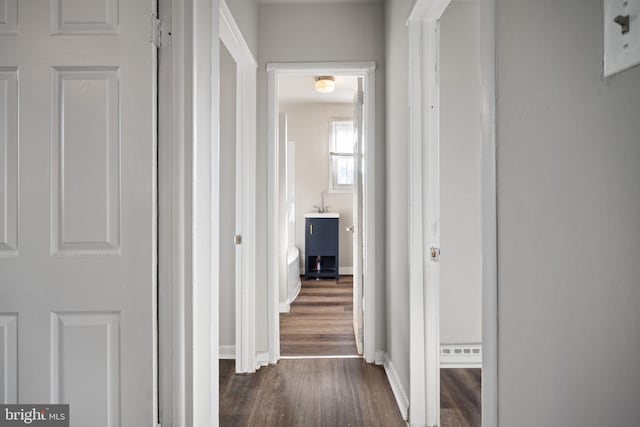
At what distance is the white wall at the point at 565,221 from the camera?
58 cm

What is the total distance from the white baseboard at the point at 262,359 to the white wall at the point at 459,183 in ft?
4.33

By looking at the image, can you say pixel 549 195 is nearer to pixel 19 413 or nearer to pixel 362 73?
pixel 19 413

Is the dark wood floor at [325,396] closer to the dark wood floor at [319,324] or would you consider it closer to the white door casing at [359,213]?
the dark wood floor at [319,324]

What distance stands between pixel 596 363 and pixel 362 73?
2.68m

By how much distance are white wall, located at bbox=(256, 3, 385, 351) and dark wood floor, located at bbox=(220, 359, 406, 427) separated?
Answer: 0.29m

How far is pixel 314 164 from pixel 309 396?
13.8 feet

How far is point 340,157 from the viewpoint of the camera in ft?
20.1

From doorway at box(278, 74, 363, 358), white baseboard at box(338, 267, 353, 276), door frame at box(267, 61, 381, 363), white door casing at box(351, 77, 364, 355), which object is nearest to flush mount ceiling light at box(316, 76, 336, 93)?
Answer: doorway at box(278, 74, 363, 358)

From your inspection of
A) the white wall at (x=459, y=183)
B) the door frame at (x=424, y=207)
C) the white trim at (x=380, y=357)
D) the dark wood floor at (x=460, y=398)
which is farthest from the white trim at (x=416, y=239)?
the white wall at (x=459, y=183)

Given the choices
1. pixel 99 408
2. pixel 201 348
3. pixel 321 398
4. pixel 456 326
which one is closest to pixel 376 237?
pixel 456 326

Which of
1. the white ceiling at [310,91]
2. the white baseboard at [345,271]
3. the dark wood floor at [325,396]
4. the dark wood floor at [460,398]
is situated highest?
the white ceiling at [310,91]

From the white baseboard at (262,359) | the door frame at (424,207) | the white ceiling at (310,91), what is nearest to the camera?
the door frame at (424,207)

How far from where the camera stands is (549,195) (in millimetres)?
774

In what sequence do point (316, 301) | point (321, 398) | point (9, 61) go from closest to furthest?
point (9, 61), point (321, 398), point (316, 301)
